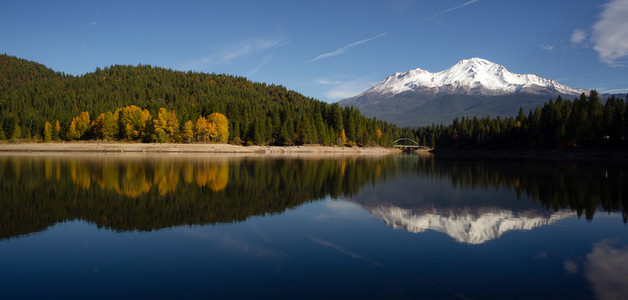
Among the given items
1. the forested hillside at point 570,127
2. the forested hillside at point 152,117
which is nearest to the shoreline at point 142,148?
the forested hillside at point 152,117

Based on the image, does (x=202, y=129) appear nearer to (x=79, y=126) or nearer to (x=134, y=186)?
(x=79, y=126)

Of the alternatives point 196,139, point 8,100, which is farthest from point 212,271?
point 8,100

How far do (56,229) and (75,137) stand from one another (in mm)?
124115

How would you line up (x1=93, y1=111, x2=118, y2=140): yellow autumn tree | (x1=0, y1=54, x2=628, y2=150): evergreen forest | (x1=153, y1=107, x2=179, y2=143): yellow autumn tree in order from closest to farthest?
(x1=0, y1=54, x2=628, y2=150): evergreen forest → (x1=93, y1=111, x2=118, y2=140): yellow autumn tree → (x1=153, y1=107, x2=179, y2=143): yellow autumn tree

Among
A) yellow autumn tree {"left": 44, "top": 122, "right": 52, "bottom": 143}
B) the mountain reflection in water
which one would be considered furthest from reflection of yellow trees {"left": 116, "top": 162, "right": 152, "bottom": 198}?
yellow autumn tree {"left": 44, "top": 122, "right": 52, "bottom": 143}

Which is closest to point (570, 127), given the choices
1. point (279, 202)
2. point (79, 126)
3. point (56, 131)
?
point (279, 202)

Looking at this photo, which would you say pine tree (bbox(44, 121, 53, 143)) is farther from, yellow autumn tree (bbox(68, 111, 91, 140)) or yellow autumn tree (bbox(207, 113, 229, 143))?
yellow autumn tree (bbox(207, 113, 229, 143))

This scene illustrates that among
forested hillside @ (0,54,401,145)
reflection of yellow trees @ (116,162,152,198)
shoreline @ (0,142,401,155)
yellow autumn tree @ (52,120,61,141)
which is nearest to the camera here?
reflection of yellow trees @ (116,162,152,198)

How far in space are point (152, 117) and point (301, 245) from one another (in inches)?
4694

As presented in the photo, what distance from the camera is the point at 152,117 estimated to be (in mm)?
120750

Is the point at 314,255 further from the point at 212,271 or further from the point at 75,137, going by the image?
the point at 75,137

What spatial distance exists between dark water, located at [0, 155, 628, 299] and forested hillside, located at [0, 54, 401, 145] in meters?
98.5

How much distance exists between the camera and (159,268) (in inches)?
455

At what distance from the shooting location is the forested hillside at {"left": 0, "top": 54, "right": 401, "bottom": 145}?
119 meters
